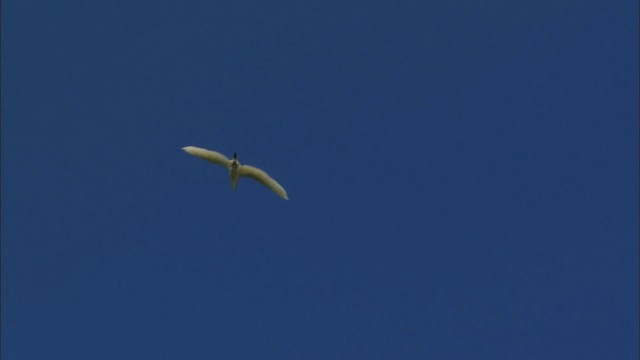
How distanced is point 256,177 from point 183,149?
569 cm

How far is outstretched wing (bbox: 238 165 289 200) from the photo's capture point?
2520 inches

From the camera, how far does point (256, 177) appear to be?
64.1m

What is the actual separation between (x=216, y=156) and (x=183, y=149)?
2.44 metres

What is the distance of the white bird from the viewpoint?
63500 mm

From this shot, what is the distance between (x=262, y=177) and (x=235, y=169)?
6.82 ft

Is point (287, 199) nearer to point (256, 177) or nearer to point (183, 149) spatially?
point (256, 177)

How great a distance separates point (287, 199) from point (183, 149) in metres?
8.52

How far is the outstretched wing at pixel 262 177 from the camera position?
64000 millimetres

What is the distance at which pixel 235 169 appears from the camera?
209 feet

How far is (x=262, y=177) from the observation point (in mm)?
64188

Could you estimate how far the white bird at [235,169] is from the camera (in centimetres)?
6350

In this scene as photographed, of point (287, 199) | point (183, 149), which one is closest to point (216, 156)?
point (183, 149)

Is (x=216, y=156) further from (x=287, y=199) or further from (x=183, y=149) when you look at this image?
(x=287, y=199)

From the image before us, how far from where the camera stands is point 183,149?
208 ft
